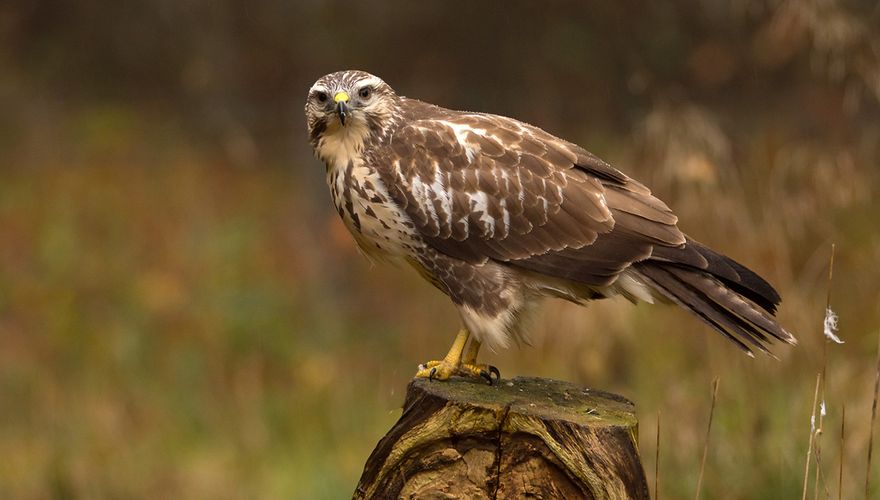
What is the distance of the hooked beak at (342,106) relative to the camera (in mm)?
3750

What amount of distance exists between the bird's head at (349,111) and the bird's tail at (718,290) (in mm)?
979

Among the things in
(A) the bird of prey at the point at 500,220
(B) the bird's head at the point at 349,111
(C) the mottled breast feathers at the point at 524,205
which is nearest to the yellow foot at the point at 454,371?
(A) the bird of prey at the point at 500,220

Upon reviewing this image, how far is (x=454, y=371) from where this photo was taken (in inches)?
150

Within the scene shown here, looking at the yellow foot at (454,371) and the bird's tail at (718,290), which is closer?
the bird's tail at (718,290)

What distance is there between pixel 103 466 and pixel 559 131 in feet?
11.4

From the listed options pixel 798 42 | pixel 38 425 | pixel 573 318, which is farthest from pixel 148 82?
pixel 798 42

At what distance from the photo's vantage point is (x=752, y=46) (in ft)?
23.4

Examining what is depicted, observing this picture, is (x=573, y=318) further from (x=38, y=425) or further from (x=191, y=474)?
(x=38, y=425)

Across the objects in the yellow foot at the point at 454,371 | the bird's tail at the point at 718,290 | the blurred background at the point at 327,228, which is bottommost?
the yellow foot at the point at 454,371

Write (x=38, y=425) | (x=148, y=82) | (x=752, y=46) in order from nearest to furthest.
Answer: (x=38, y=425) < (x=752, y=46) < (x=148, y=82)

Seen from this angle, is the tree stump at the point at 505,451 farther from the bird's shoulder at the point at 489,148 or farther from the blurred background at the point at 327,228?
the blurred background at the point at 327,228

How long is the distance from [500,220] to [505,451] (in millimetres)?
805

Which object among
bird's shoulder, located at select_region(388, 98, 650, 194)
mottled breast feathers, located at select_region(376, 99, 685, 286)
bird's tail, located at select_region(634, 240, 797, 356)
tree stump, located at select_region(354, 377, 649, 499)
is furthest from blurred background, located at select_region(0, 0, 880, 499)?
tree stump, located at select_region(354, 377, 649, 499)

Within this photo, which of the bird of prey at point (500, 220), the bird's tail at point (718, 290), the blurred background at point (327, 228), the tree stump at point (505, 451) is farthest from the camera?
the blurred background at point (327, 228)
